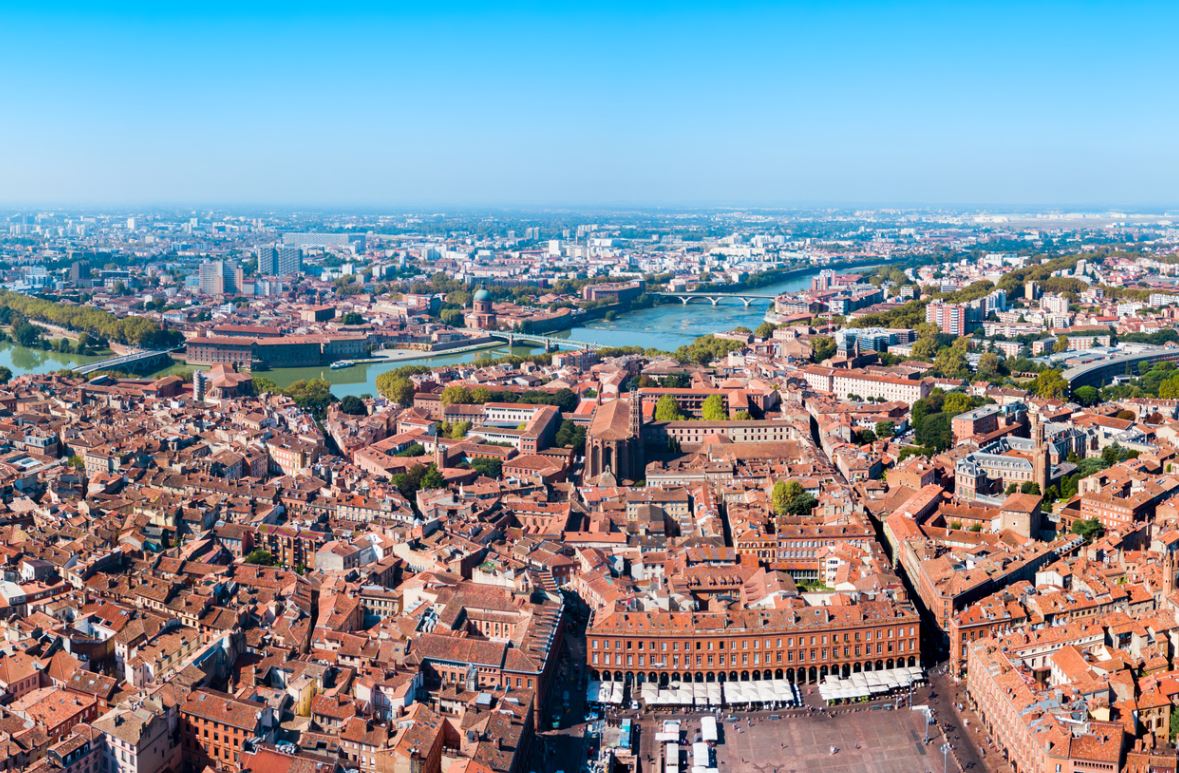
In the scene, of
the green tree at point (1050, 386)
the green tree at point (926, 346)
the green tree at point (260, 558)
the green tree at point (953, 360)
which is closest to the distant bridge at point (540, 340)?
the green tree at point (926, 346)

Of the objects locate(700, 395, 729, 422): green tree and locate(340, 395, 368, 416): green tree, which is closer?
locate(700, 395, 729, 422): green tree

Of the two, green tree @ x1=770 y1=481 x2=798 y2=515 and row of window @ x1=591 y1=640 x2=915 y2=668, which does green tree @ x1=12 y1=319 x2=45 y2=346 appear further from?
row of window @ x1=591 y1=640 x2=915 y2=668

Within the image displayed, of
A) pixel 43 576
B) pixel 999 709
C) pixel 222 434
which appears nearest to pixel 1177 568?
pixel 999 709

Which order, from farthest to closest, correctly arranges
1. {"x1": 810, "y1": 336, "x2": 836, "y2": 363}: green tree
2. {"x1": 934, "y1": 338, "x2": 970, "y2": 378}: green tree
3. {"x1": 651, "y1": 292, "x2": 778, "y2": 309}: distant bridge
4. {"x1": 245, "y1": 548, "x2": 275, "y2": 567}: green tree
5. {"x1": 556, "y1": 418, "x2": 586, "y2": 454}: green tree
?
{"x1": 651, "y1": 292, "x2": 778, "y2": 309}: distant bridge < {"x1": 810, "y1": 336, "x2": 836, "y2": 363}: green tree < {"x1": 934, "y1": 338, "x2": 970, "y2": 378}: green tree < {"x1": 556, "y1": 418, "x2": 586, "y2": 454}: green tree < {"x1": 245, "y1": 548, "x2": 275, "y2": 567}: green tree

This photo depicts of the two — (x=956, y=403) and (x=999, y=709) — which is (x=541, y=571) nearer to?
(x=999, y=709)

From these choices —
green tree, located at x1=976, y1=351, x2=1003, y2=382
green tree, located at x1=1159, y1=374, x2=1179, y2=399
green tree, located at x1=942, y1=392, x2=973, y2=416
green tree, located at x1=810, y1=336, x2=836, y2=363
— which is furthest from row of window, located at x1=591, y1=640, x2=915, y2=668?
green tree, located at x1=810, y1=336, x2=836, y2=363
